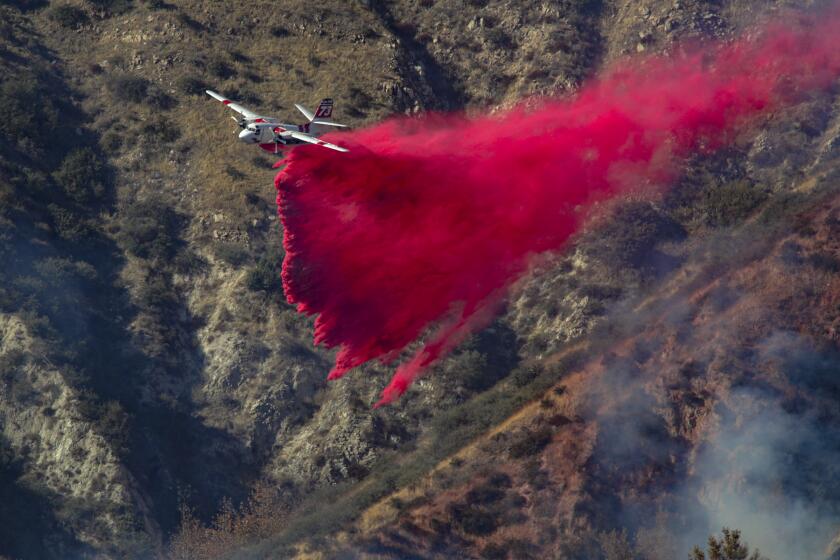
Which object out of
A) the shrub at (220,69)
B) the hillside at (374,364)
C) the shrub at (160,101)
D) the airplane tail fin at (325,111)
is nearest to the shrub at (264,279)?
the hillside at (374,364)

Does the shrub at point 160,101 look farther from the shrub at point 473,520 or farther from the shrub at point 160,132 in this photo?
the shrub at point 473,520

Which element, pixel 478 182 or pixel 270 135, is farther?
pixel 478 182

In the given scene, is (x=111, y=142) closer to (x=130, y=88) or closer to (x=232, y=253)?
(x=130, y=88)

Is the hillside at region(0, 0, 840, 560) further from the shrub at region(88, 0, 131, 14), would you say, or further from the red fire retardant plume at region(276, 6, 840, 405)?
the red fire retardant plume at region(276, 6, 840, 405)

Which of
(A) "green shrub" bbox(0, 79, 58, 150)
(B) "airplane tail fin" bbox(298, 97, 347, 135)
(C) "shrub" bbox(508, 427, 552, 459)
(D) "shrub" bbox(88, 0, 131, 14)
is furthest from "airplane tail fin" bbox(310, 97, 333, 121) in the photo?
(D) "shrub" bbox(88, 0, 131, 14)

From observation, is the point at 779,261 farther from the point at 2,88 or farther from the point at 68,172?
the point at 2,88

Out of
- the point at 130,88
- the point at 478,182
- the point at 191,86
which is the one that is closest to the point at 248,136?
the point at 478,182
